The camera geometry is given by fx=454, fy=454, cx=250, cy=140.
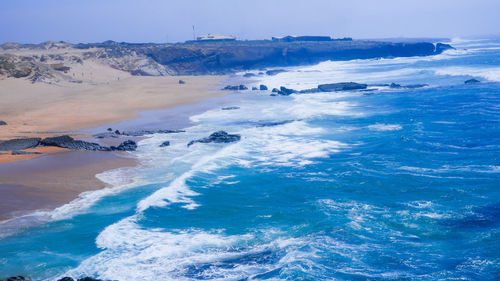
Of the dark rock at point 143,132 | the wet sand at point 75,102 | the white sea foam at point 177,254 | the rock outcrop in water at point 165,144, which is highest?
the wet sand at point 75,102

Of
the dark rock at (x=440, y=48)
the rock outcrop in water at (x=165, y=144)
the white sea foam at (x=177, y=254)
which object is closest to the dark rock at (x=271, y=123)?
the rock outcrop in water at (x=165, y=144)

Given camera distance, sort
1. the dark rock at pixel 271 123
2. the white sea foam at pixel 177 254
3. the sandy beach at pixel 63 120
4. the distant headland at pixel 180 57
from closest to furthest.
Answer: the white sea foam at pixel 177 254, the sandy beach at pixel 63 120, the dark rock at pixel 271 123, the distant headland at pixel 180 57

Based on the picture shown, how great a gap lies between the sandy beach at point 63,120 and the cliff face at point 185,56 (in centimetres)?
Answer: 449

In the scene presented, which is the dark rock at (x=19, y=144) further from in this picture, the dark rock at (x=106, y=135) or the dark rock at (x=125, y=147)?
the dark rock at (x=125, y=147)

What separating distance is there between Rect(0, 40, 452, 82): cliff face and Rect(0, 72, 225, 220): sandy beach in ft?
14.7

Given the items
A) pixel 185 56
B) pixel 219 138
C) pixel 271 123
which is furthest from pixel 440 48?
pixel 219 138

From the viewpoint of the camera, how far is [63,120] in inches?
1027

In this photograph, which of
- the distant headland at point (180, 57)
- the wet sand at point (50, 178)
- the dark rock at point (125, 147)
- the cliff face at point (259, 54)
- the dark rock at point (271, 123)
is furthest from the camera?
the cliff face at point (259, 54)

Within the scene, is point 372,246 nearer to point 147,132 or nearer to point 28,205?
point 28,205

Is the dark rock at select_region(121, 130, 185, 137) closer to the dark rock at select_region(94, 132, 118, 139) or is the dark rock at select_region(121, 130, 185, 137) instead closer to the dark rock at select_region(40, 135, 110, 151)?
the dark rock at select_region(94, 132, 118, 139)

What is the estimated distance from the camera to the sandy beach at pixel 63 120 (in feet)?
44.3

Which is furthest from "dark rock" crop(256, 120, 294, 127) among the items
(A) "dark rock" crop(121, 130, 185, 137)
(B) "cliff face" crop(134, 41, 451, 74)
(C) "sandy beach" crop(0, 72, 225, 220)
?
(B) "cliff face" crop(134, 41, 451, 74)

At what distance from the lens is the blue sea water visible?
9.07m

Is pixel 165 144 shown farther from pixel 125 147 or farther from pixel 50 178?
pixel 50 178
